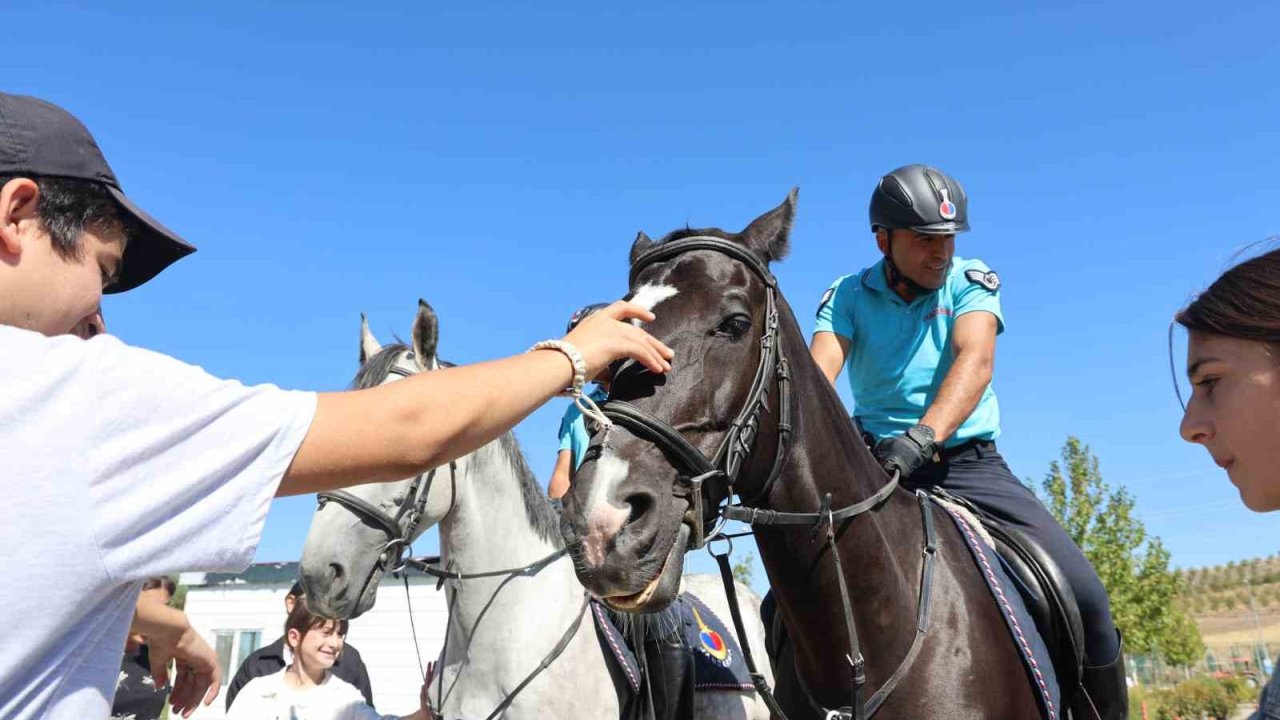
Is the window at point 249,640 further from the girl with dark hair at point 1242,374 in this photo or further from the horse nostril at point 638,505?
the girl with dark hair at point 1242,374

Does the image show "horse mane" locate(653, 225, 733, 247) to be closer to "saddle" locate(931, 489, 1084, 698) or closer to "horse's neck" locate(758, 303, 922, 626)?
"horse's neck" locate(758, 303, 922, 626)

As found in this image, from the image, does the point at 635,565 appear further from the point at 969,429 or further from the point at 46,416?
the point at 969,429

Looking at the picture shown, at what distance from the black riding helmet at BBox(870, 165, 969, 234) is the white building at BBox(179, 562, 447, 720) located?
1877cm

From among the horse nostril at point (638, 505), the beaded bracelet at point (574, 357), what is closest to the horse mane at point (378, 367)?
the horse nostril at point (638, 505)

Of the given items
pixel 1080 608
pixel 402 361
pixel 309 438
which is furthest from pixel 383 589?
pixel 309 438

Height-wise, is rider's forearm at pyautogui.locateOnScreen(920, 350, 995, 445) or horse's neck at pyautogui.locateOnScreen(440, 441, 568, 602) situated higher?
rider's forearm at pyautogui.locateOnScreen(920, 350, 995, 445)

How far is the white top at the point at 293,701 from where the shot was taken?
20.1 ft

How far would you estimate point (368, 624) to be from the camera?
79.7 ft

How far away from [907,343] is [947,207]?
0.74 meters

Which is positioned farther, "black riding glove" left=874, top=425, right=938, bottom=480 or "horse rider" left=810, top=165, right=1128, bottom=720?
"horse rider" left=810, top=165, right=1128, bottom=720

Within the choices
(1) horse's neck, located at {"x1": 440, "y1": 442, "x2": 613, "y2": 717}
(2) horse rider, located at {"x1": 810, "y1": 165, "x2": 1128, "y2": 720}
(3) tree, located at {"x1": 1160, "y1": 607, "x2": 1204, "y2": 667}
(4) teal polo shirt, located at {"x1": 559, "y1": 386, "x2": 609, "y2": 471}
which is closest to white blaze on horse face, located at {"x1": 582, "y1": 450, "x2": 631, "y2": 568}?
(2) horse rider, located at {"x1": 810, "y1": 165, "x2": 1128, "y2": 720}

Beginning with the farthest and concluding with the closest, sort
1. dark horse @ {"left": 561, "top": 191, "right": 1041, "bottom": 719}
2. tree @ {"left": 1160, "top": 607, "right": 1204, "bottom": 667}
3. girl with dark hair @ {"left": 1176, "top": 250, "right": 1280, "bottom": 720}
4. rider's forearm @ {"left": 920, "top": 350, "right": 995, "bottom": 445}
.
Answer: tree @ {"left": 1160, "top": 607, "right": 1204, "bottom": 667} < rider's forearm @ {"left": 920, "top": 350, "right": 995, "bottom": 445} < dark horse @ {"left": 561, "top": 191, "right": 1041, "bottom": 719} < girl with dark hair @ {"left": 1176, "top": 250, "right": 1280, "bottom": 720}

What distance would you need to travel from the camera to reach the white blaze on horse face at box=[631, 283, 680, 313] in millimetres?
3271

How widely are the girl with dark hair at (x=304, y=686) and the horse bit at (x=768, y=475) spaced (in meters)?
3.73
